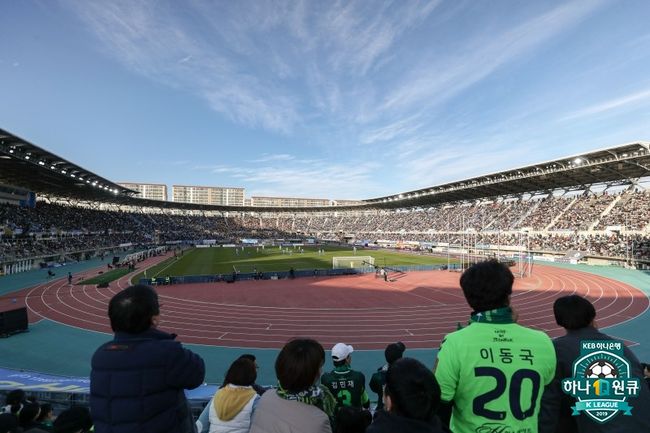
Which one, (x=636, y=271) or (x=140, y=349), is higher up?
(x=140, y=349)

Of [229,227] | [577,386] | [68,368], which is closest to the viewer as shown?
[577,386]

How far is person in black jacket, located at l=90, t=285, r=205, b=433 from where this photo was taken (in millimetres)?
2531

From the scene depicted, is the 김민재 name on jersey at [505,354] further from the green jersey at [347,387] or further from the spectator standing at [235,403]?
the green jersey at [347,387]

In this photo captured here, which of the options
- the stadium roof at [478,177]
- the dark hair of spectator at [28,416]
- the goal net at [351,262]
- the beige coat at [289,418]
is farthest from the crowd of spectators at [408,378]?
the stadium roof at [478,177]

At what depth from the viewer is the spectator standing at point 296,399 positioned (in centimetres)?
232

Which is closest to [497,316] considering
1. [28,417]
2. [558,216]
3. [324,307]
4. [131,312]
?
[131,312]

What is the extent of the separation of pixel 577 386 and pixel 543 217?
66.2m

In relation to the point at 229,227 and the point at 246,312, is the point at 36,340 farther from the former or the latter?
the point at 229,227

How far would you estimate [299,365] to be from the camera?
2.52 metres

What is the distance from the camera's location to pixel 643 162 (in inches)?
1730

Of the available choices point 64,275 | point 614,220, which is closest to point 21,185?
point 64,275

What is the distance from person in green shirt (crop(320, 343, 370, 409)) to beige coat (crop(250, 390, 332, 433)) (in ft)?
7.28

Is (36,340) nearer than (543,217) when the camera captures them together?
Yes

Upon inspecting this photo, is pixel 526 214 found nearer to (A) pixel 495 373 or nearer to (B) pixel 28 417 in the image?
(A) pixel 495 373
